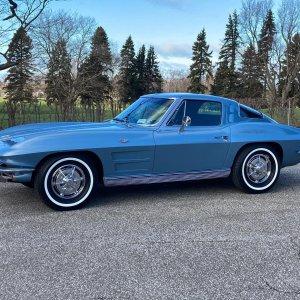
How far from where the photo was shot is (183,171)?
5.67 m

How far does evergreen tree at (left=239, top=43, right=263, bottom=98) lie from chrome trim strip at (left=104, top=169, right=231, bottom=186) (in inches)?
1873

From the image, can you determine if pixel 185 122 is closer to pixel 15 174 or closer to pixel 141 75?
pixel 15 174

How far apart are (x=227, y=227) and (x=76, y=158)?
2.01 metres

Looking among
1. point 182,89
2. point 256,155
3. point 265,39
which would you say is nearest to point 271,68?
point 265,39

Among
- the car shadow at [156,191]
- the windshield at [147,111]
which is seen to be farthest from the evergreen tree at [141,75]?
the windshield at [147,111]

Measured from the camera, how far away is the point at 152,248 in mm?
3865

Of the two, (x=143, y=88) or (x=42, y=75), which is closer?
(x=42, y=75)

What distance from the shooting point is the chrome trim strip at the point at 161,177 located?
529 cm

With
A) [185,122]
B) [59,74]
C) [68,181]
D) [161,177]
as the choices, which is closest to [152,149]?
[161,177]

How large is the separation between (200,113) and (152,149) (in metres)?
1.01

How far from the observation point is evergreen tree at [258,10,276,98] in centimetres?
4941

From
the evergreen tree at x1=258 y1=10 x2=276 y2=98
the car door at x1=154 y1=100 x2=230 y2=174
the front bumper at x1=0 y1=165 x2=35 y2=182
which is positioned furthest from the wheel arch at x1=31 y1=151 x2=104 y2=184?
the evergreen tree at x1=258 y1=10 x2=276 y2=98

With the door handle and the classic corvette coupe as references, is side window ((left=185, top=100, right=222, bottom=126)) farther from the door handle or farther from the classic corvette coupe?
the door handle

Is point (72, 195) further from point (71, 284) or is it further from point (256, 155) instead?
point (256, 155)
